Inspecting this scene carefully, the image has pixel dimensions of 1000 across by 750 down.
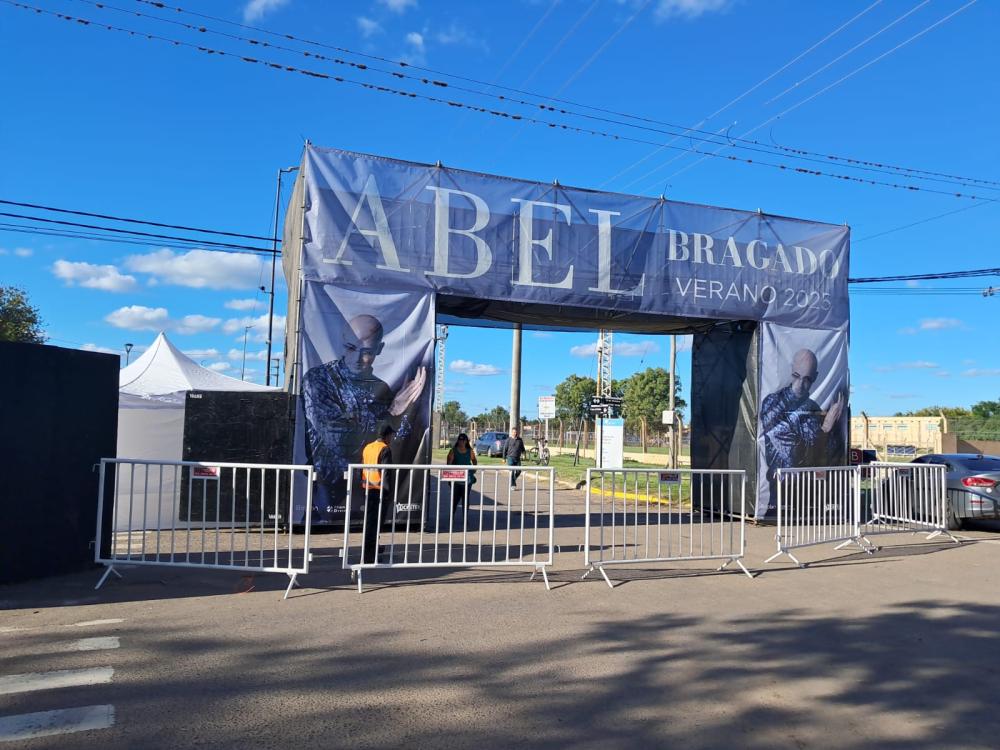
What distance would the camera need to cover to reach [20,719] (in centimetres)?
437

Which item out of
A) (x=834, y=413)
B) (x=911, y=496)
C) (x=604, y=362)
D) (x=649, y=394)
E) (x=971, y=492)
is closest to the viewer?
(x=911, y=496)

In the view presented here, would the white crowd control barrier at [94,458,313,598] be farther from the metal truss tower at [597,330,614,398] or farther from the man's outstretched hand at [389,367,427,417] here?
the metal truss tower at [597,330,614,398]

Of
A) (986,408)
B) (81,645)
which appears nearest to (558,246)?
(81,645)

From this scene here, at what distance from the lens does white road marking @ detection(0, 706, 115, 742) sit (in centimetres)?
418

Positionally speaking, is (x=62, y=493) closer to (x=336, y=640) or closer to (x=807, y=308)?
(x=336, y=640)

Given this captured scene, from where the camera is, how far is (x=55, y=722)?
4.32 metres

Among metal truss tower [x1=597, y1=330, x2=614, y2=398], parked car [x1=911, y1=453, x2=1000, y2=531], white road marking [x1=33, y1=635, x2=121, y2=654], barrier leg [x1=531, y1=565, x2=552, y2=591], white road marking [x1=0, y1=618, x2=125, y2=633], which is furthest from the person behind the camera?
metal truss tower [x1=597, y1=330, x2=614, y2=398]

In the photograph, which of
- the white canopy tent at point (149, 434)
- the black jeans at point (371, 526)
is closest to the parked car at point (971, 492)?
the black jeans at point (371, 526)

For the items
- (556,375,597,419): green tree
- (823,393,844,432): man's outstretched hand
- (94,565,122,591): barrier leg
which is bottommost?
(94,565,122,591): barrier leg

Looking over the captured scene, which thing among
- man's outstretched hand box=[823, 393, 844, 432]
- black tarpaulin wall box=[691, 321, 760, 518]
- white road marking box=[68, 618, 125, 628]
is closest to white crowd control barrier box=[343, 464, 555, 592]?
white road marking box=[68, 618, 125, 628]

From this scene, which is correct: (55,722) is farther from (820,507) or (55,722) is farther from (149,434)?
(820,507)

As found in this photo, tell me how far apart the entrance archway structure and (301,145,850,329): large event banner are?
25 mm

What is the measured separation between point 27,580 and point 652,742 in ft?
23.0

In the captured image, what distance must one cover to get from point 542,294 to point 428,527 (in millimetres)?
4405
